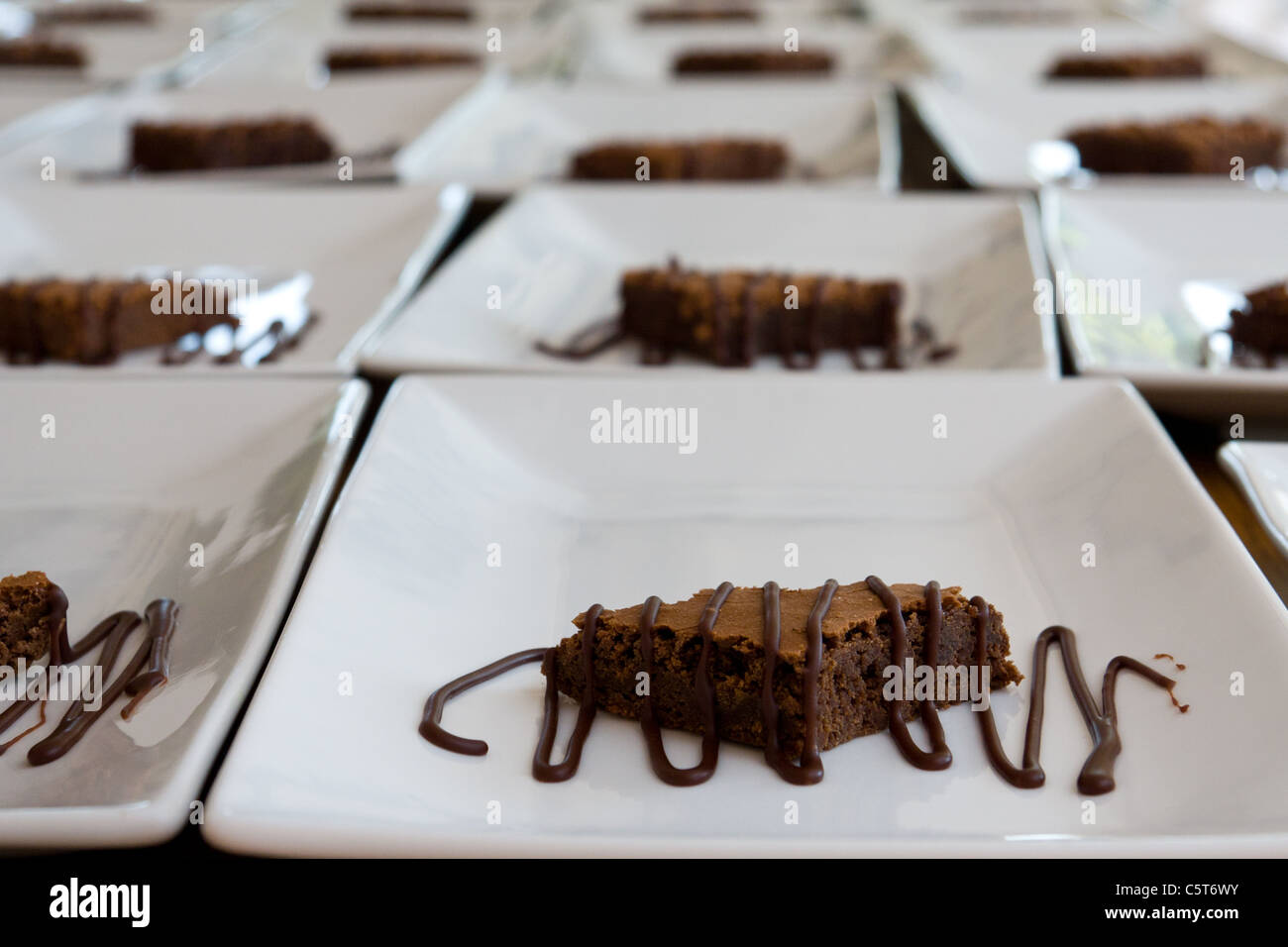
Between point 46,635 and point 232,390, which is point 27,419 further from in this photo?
point 46,635

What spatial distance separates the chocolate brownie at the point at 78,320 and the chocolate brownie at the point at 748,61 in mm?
3003

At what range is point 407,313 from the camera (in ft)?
6.38

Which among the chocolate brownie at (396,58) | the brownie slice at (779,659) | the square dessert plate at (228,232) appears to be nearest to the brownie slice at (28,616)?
the brownie slice at (779,659)

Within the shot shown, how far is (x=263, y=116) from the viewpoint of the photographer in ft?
11.9

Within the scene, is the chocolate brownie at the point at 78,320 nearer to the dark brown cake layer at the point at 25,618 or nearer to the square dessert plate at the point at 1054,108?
the dark brown cake layer at the point at 25,618

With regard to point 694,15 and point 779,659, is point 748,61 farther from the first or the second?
point 779,659

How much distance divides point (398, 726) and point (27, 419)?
3.05 ft

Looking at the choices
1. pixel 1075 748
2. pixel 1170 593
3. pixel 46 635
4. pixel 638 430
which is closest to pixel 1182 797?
pixel 1075 748

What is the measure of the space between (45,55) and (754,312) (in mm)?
3893

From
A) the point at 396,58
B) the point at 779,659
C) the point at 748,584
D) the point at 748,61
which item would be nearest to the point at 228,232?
the point at 748,584

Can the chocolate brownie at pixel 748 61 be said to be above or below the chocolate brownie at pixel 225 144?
above

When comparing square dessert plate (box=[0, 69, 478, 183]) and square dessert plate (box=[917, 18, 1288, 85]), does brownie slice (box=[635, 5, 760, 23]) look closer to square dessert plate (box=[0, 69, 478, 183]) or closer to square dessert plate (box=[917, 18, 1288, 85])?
square dessert plate (box=[917, 18, 1288, 85])

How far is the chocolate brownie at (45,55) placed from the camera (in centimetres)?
449

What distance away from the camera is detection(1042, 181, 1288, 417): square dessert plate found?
5.52ft
